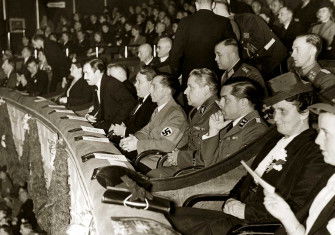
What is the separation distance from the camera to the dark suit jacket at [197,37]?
4.98 m

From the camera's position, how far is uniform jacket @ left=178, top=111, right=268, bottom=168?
12.0 ft

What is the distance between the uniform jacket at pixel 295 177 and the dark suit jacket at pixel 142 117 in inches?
86.8

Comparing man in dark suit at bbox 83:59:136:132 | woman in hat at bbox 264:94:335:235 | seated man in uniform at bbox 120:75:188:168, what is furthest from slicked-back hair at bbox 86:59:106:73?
woman in hat at bbox 264:94:335:235

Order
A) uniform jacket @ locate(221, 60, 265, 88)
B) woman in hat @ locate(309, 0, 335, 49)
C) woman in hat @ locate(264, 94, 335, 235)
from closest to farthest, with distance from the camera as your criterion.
Answer: 1. woman in hat @ locate(264, 94, 335, 235)
2. uniform jacket @ locate(221, 60, 265, 88)
3. woman in hat @ locate(309, 0, 335, 49)

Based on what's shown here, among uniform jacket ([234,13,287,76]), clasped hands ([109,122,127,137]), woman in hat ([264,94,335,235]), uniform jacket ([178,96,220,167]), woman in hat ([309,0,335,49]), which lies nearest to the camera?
woman in hat ([264,94,335,235])

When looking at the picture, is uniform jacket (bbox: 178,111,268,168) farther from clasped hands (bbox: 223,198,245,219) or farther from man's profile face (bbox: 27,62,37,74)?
man's profile face (bbox: 27,62,37,74)

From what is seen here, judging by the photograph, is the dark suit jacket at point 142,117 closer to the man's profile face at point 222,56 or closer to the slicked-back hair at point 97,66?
the man's profile face at point 222,56

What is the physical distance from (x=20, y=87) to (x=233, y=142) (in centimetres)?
770

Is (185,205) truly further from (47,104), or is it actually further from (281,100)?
(47,104)

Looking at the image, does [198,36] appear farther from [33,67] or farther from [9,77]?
[9,77]

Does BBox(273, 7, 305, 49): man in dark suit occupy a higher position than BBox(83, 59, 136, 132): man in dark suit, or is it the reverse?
BBox(273, 7, 305, 49): man in dark suit

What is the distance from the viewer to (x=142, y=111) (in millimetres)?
5262

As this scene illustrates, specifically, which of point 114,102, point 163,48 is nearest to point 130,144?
point 114,102

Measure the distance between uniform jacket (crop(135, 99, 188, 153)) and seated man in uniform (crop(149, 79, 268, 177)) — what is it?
2.42 ft
